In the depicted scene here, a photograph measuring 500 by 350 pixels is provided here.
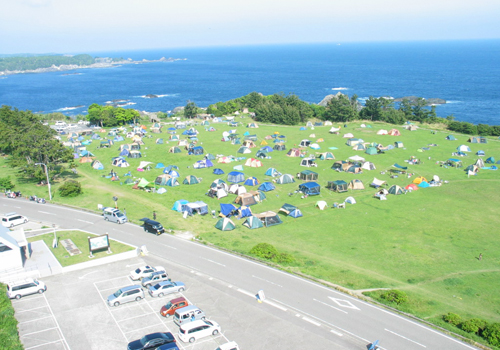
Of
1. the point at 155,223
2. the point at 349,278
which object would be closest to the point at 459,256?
the point at 349,278

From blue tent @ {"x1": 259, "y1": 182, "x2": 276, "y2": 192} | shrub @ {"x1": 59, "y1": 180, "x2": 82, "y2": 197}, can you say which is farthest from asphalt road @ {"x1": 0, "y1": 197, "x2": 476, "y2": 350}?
blue tent @ {"x1": 259, "y1": 182, "x2": 276, "y2": 192}

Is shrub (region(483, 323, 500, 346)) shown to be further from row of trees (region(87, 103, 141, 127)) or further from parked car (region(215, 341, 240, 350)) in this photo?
row of trees (region(87, 103, 141, 127))

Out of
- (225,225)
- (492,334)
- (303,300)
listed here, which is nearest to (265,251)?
(303,300)

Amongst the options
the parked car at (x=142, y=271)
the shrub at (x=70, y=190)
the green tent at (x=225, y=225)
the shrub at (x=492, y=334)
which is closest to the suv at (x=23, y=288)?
the parked car at (x=142, y=271)

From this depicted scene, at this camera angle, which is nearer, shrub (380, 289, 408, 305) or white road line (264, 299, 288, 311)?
white road line (264, 299, 288, 311)

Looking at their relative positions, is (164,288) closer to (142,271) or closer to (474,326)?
(142,271)

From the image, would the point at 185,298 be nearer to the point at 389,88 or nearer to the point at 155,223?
the point at 155,223

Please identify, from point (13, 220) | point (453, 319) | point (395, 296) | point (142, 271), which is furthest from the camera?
point (13, 220)
